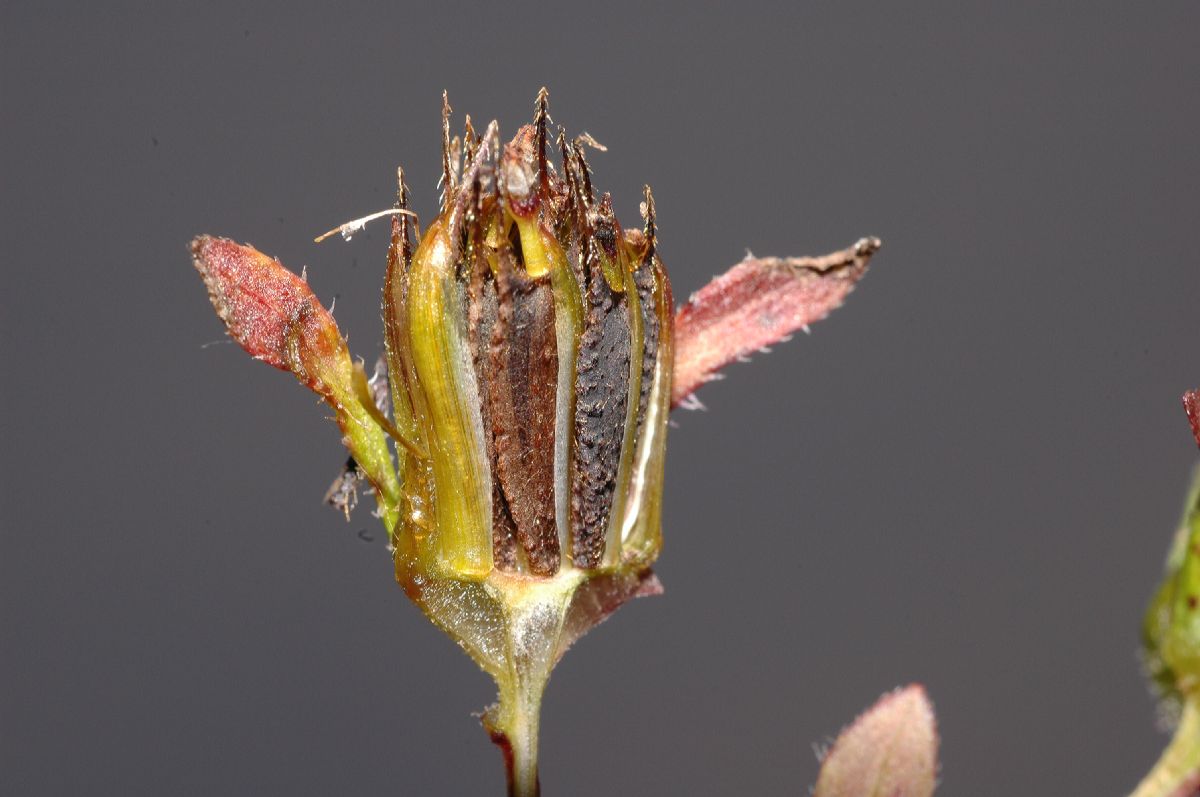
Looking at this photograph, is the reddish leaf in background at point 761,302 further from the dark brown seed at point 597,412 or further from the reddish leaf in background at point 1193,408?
the reddish leaf in background at point 1193,408

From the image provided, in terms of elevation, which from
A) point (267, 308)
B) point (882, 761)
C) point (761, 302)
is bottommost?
point (882, 761)

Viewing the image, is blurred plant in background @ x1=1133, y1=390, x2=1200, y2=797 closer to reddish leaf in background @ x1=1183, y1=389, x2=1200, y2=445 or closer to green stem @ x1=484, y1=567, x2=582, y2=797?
reddish leaf in background @ x1=1183, y1=389, x2=1200, y2=445

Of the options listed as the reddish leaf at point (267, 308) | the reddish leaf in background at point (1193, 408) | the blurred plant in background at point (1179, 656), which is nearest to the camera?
the blurred plant in background at point (1179, 656)

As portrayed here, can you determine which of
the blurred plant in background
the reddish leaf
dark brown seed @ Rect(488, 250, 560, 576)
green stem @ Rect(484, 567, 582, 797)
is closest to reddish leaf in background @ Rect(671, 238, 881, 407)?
dark brown seed @ Rect(488, 250, 560, 576)

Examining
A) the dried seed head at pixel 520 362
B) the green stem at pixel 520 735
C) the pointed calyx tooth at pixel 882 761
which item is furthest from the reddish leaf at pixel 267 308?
the pointed calyx tooth at pixel 882 761

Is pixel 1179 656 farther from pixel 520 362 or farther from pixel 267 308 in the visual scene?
pixel 267 308

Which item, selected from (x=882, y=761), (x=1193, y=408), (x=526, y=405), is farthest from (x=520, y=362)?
(x=1193, y=408)
